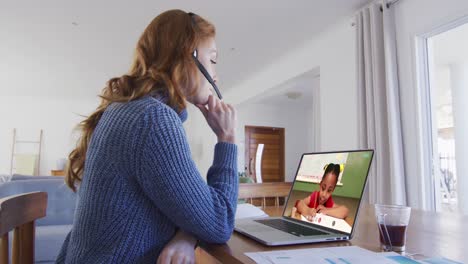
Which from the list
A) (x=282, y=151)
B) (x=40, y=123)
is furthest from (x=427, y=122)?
(x=40, y=123)

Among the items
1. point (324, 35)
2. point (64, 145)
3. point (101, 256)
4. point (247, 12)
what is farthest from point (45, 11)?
point (64, 145)

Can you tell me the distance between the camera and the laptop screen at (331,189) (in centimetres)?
79

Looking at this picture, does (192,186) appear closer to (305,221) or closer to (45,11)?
(305,221)

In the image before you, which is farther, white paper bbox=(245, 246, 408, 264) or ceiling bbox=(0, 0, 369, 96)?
ceiling bbox=(0, 0, 369, 96)

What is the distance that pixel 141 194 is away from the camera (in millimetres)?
663

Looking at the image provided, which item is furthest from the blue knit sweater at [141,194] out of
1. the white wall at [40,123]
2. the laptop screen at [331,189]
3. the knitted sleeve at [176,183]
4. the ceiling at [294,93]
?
the white wall at [40,123]

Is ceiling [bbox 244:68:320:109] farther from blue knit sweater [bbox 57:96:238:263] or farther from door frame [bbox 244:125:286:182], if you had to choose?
blue knit sweater [bbox 57:96:238:263]

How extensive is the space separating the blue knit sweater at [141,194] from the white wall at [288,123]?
6.62 metres

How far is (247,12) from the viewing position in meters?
3.21

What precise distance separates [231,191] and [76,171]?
0.41m

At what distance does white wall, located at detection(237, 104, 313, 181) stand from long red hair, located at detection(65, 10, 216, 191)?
21.2 feet

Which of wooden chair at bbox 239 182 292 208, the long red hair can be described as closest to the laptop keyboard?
the long red hair

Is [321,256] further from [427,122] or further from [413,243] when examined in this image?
[427,122]

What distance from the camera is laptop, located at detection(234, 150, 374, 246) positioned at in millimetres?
759
